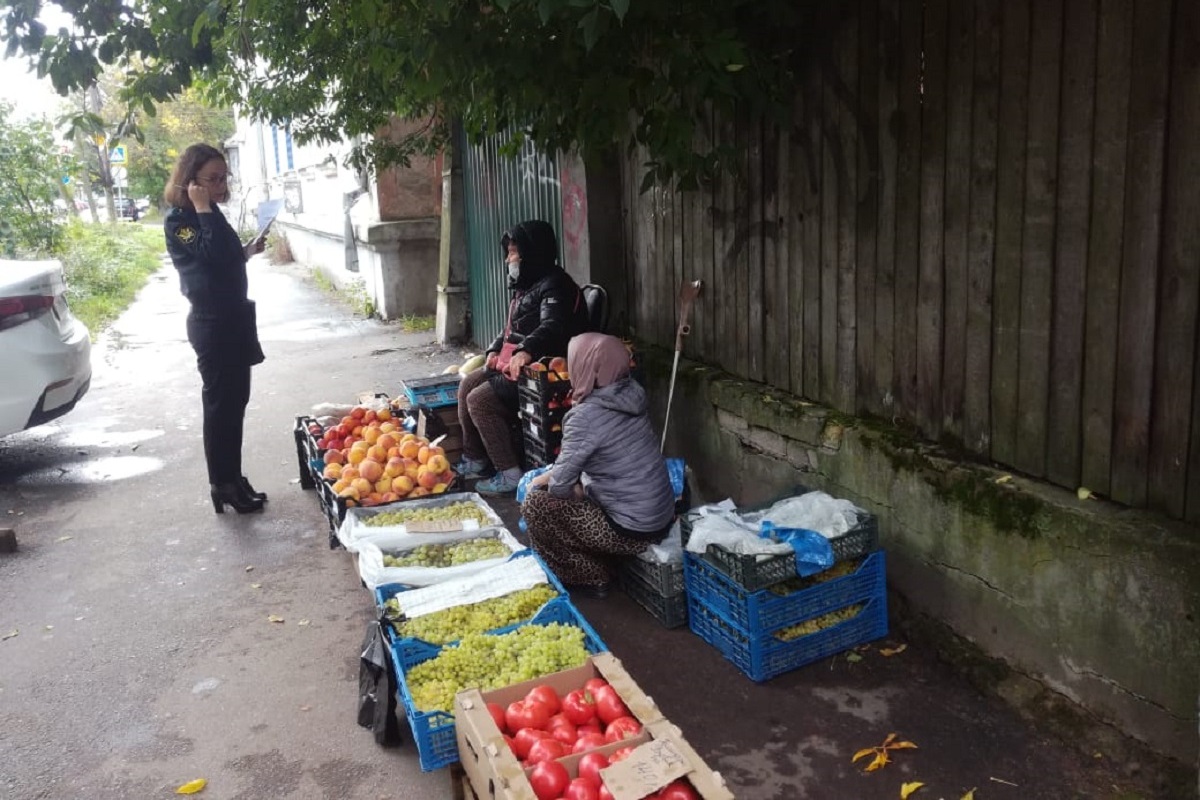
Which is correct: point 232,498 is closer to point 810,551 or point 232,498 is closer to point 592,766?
point 810,551

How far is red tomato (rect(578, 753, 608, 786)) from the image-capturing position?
98.0 inches

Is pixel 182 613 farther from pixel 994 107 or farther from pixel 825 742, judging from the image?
pixel 994 107

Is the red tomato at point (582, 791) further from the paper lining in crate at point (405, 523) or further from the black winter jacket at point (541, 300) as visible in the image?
the black winter jacket at point (541, 300)

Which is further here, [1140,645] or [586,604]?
[586,604]

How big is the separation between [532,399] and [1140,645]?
11.9 ft

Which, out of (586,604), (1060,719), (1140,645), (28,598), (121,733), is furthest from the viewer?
(28,598)

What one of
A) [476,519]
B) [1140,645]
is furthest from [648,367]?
[1140,645]

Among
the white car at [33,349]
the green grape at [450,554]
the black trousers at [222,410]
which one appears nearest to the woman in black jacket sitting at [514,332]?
the black trousers at [222,410]

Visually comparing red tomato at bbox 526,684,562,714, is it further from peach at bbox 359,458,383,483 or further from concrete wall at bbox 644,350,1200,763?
peach at bbox 359,458,383,483

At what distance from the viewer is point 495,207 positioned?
948 centimetres

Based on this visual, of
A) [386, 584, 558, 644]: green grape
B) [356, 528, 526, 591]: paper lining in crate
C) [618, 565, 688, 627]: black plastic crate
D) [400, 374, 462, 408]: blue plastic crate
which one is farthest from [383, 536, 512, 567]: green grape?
[400, 374, 462, 408]: blue plastic crate

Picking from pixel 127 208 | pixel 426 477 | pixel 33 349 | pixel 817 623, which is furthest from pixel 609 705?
pixel 127 208

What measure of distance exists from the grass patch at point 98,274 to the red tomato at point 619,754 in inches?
518

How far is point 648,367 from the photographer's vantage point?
6.00 m
